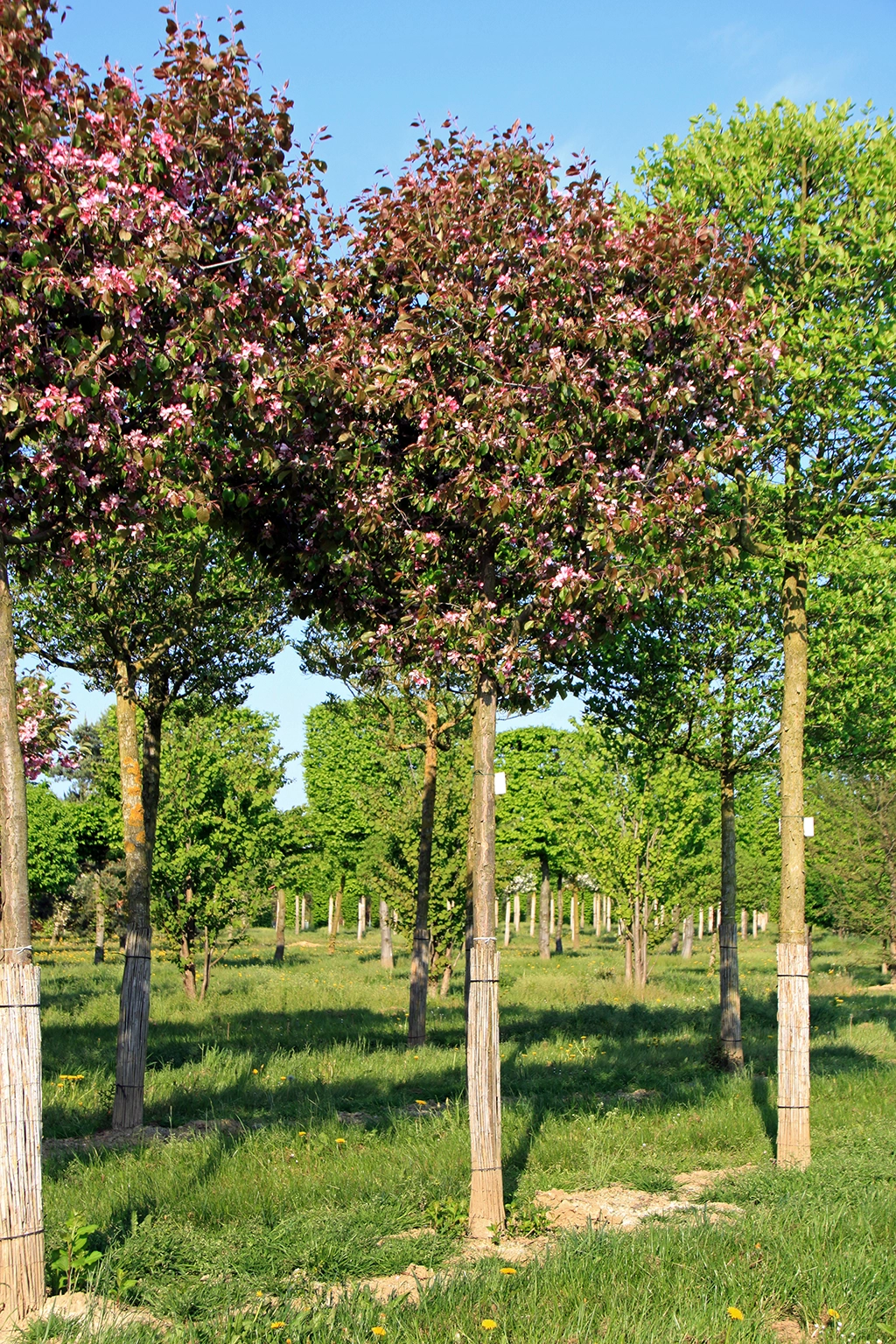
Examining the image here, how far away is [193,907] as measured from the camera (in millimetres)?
22359

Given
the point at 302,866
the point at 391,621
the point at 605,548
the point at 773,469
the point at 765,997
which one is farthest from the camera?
the point at 302,866

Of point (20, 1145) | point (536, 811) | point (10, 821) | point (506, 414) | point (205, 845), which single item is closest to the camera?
point (20, 1145)

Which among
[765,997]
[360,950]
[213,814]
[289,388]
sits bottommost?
[360,950]

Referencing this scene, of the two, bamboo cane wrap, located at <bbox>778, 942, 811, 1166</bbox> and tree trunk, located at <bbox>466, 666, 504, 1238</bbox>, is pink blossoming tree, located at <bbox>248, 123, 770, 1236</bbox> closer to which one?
tree trunk, located at <bbox>466, 666, 504, 1238</bbox>

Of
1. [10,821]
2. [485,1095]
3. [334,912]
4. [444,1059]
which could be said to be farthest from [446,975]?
[334,912]

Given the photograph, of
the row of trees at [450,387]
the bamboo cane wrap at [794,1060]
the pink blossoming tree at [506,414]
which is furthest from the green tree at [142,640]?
the bamboo cane wrap at [794,1060]

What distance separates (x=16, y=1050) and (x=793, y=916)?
6.53 metres

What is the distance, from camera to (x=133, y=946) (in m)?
10.7

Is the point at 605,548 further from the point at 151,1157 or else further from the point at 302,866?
the point at 302,866

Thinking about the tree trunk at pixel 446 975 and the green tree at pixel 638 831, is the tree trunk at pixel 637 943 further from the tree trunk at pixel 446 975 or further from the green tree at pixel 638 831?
the tree trunk at pixel 446 975

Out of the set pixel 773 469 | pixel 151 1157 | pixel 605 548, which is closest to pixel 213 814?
pixel 151 1157

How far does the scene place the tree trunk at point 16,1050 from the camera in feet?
16.6

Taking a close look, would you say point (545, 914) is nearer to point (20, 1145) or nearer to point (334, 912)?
point (334, 912)

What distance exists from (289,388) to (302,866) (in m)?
36.5
